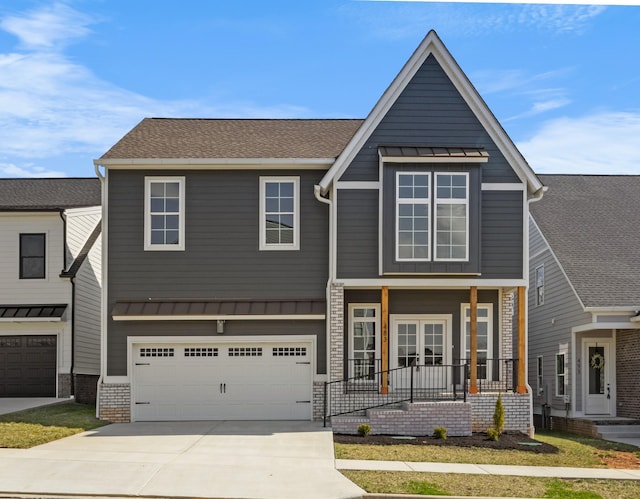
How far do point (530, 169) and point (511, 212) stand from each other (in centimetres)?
113

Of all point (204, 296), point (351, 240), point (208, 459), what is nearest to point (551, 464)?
point (208, 459)

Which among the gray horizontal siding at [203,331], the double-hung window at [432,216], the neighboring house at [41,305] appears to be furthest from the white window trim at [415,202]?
the neighboring house at [41,305]

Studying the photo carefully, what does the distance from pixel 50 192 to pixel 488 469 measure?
1960 centimetres

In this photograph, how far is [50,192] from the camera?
30250mm

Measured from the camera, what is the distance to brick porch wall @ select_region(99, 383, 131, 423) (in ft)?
73.9

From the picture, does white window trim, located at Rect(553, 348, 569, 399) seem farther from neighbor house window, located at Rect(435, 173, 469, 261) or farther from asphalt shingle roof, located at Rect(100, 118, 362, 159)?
asphalt shingle roof, located at Rect(100, 118, 362, 159)

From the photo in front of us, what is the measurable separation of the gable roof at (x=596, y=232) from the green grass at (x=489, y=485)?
9.82 metres

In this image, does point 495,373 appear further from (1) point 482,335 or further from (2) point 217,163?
(2) point 217,163

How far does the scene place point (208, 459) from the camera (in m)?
15.7

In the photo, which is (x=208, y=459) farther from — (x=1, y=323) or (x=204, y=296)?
(x=1, y=323)

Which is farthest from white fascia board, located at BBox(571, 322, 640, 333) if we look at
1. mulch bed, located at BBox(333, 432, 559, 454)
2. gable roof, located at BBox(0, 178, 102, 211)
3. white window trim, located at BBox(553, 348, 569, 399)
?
gable roof, located at BBox(0, 178, 102, 211)

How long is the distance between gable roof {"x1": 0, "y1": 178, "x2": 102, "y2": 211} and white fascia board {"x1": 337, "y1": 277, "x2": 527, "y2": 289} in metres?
10.3

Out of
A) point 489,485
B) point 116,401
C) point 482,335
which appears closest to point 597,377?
point 482,335

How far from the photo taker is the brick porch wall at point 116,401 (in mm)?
22531
